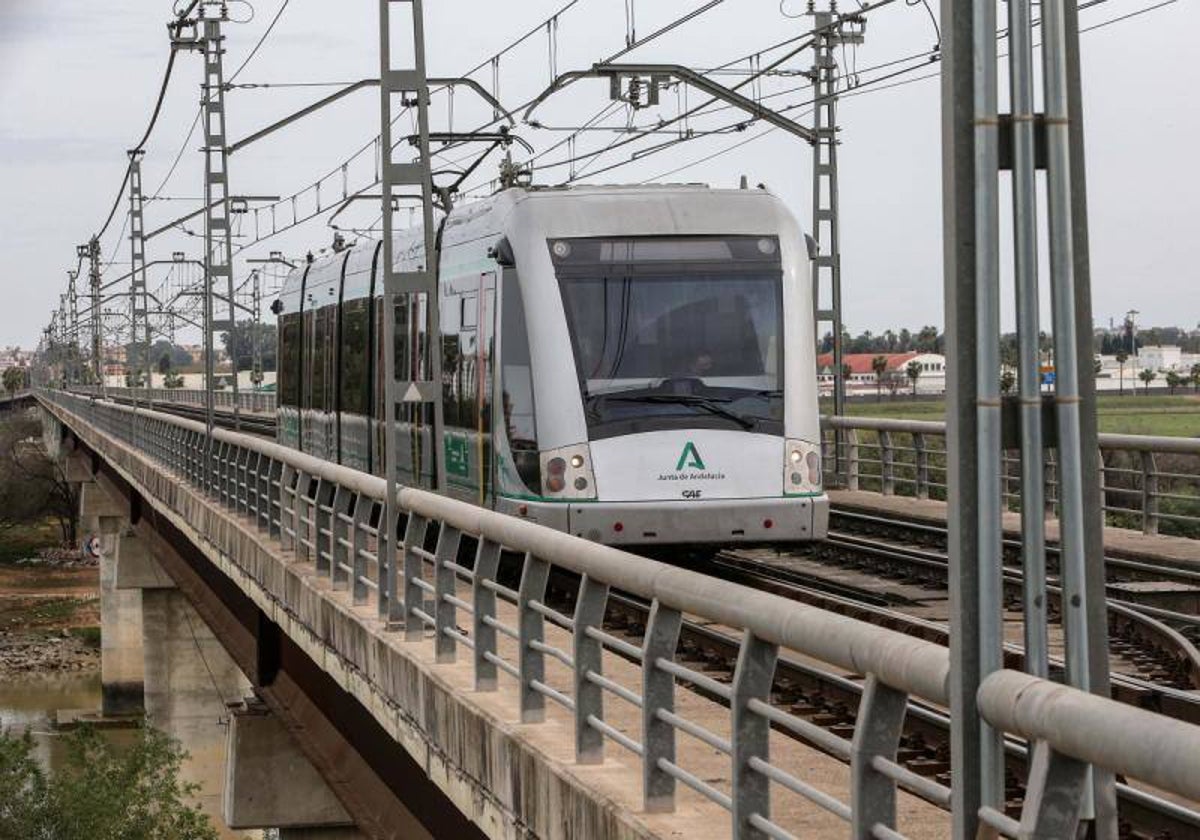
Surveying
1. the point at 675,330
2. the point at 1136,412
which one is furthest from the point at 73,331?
the point at 675,330

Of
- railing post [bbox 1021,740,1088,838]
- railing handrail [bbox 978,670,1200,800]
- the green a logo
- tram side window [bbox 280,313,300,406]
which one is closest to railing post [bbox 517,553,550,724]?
railing handrail [bbox 978,670,1200,800]

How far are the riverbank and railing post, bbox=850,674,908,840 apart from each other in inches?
3735

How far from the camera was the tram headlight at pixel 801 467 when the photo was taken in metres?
18.6

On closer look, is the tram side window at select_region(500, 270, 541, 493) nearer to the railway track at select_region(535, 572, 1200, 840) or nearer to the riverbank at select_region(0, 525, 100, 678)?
the railway track at select_region(535, 572, 1200, 840)

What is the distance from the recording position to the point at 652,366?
18344 millimetres

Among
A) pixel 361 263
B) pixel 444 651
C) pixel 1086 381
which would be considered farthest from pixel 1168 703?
pixel 361 263

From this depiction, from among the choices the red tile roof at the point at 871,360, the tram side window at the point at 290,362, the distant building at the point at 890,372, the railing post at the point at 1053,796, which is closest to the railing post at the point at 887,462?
the tram side window at the point at 290,362

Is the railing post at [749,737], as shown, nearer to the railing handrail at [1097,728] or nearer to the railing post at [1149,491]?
the railing handrail at [1097,728]

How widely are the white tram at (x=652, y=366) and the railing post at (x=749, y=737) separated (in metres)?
11.4

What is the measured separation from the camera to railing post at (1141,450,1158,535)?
2052cm

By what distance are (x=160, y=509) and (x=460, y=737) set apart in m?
26.6

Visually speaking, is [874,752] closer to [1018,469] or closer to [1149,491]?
[1018,469]

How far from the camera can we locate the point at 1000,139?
15.8 feet

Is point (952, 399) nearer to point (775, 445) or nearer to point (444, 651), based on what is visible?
point (444, 651)
